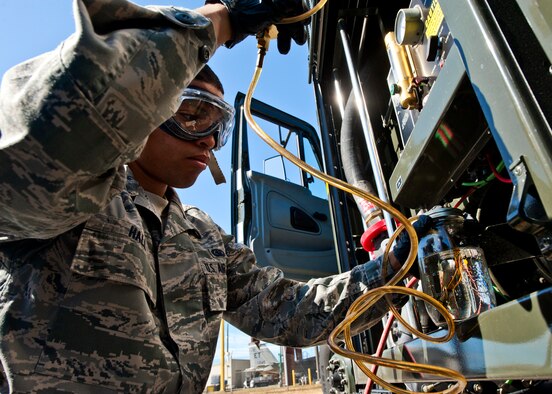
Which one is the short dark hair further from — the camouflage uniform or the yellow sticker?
the yellow sticker

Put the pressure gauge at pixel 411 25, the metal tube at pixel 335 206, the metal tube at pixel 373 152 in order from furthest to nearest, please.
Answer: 1. the metal tube at pixel 335 206
2. the metal tube at pixel 373 152
3. the pressure gauge at pixel 411 25

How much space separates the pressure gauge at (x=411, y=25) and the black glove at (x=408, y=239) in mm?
547

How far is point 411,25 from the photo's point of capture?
107cm

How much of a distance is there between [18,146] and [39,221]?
15 cm

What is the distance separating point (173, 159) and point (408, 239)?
33.2 inches

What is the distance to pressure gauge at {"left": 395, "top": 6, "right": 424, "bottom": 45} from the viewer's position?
1069 mm

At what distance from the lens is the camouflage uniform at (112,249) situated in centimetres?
56

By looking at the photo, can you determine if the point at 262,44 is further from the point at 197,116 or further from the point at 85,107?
the point at 85,107

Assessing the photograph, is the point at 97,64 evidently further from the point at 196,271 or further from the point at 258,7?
the point at 196,271

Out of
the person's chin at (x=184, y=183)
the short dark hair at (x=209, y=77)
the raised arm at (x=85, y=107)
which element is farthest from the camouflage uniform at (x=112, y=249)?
the short dark hair at (x=209, y=77)

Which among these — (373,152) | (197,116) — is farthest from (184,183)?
(373,152)

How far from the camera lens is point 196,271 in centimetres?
129

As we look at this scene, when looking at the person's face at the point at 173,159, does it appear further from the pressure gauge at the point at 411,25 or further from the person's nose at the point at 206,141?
the pressure gauge at the point at 411,25

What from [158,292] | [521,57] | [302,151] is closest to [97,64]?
[521,57]
